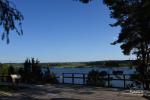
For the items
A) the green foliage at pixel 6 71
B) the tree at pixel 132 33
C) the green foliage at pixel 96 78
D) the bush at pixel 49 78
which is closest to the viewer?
the tree at pixel 132 33

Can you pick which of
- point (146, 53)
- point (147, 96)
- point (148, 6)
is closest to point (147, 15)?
point (148, 6)

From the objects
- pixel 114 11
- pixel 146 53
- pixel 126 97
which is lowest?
pixel 126 97

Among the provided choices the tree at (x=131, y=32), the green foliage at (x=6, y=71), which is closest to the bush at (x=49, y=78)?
the green foliage at (x=6, y=71)

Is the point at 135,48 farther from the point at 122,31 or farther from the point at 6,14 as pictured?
the point at 6,14

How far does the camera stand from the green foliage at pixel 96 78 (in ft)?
104

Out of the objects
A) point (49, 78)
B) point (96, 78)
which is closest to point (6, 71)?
point (49, 78)

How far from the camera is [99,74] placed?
107 feet

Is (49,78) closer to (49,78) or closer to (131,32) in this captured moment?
(49,78)

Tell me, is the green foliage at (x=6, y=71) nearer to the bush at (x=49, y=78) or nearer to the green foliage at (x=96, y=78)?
the bush at (x=49, y=78)

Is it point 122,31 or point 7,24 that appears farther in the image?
point 122,31

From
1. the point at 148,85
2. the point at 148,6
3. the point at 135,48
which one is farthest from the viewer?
the point at 135,48

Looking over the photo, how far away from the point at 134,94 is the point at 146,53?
30.7ft

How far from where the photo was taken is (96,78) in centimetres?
3256

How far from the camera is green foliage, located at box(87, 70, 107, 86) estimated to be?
31837mm
